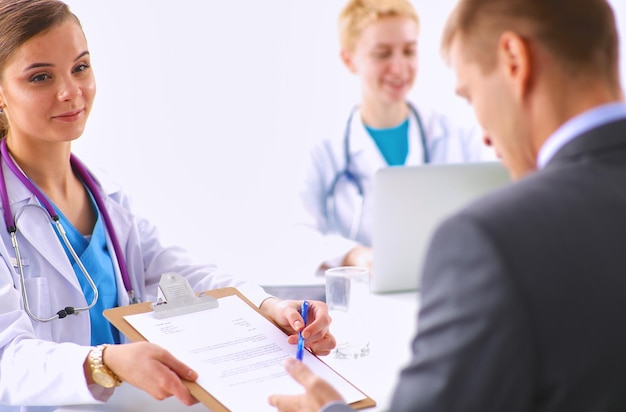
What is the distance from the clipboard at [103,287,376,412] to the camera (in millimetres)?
1216

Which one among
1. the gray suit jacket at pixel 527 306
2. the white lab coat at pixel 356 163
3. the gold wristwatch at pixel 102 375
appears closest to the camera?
the gray suit jacket at pixel 527 306

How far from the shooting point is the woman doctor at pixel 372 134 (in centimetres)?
329

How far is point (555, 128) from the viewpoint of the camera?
2.95 feet

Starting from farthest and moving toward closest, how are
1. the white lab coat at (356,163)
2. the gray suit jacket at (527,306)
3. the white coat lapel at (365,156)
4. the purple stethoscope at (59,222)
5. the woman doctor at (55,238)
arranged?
the white coat lapel at (365,156) → the white lab coat at (356,163) → the purple stethoscope at (59,222) → the woman doctor at (55,238) → the gray suit jacket at (527,306)

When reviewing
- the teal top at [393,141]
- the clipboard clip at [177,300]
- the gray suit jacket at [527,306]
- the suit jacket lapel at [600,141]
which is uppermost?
the suit jacket lapel at [600,141]

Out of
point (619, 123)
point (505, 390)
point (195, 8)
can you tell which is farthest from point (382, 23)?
point (505, 390)

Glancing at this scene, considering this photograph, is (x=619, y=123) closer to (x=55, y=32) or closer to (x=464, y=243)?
(x=464, y=243)

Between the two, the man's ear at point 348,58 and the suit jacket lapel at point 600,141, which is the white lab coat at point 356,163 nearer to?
the man's ear at point 348,58

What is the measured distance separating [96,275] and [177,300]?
1.47 feet

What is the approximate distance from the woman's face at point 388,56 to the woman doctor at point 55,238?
160 cm

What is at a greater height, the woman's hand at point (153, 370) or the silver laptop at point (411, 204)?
the silver laptop at point (411, 204)

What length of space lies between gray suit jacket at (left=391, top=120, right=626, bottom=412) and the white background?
126 inches

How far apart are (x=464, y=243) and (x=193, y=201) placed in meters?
3.55

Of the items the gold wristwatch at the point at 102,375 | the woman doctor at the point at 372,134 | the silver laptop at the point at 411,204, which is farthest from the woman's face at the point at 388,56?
the gold wristwatch at the point at 102,375
